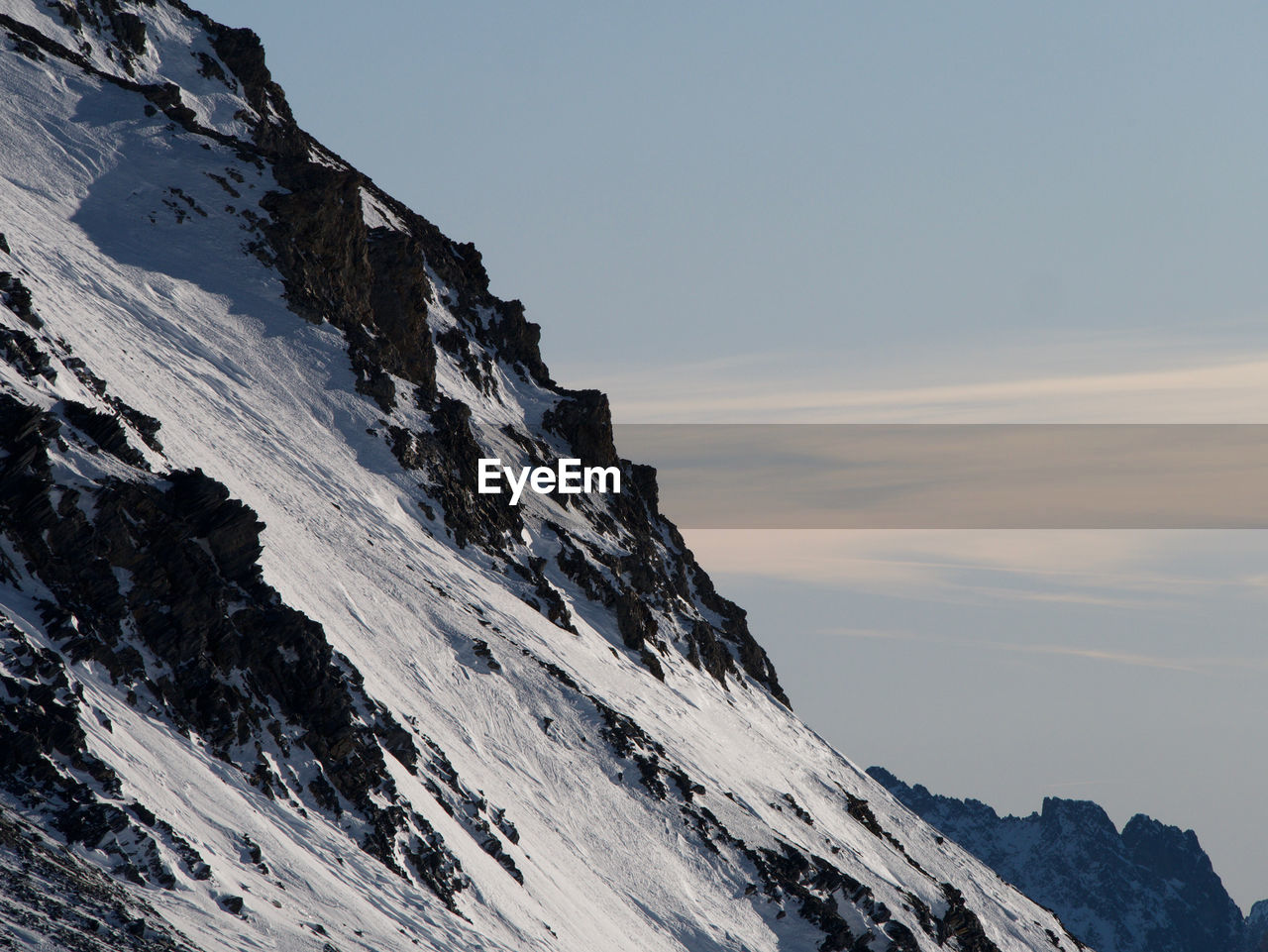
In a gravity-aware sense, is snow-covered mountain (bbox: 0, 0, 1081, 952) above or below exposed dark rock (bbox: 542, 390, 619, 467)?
below

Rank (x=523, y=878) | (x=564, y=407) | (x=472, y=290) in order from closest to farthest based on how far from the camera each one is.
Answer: (x=523, y=878) → (x=564, y=407) → (x=472, y=290)

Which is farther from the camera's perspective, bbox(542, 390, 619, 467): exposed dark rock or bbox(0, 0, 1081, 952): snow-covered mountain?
bbox(542, 390, 619, 467): exposed dark rock

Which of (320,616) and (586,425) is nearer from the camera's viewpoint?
(320,616)

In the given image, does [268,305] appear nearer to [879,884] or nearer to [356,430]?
[356,430]

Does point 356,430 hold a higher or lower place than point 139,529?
higher

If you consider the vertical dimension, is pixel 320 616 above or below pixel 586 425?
below

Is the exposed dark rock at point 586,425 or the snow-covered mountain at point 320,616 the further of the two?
the exposed dark rock at point 586,425

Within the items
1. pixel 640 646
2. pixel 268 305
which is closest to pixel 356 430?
pixel 268 305

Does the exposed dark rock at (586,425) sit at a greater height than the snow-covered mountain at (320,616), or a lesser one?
greater
